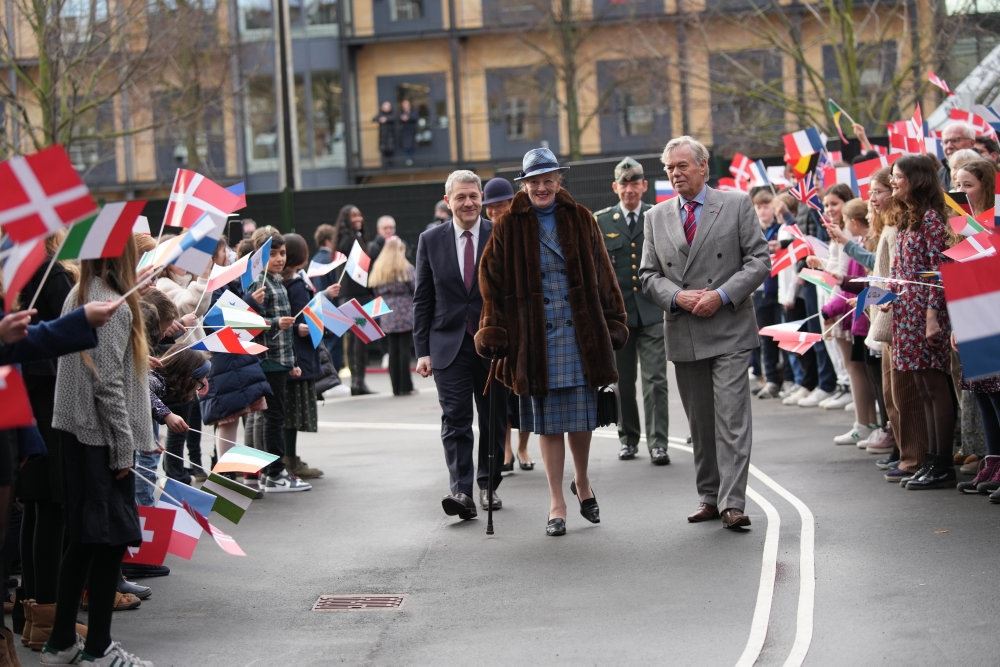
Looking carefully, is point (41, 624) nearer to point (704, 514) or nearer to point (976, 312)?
point (704, 514)

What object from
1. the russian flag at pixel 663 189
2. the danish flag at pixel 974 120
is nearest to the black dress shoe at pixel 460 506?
the danish flag at pixel 974 120

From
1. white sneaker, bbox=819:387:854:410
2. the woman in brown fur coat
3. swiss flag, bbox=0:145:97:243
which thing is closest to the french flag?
swiss flag, bbox=0:145:97:243

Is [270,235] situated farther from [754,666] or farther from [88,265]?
[754,666]

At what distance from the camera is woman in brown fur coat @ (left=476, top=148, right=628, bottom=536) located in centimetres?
895

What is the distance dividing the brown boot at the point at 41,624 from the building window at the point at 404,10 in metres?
38.9

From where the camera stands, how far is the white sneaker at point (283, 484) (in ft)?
37.6

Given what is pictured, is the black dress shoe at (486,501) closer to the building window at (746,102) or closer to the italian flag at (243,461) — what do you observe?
the italian flag at (243,461)

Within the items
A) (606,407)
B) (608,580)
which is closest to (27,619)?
(608,580)

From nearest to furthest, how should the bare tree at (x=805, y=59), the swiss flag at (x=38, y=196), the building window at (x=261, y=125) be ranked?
the swiss flag at (x=38, y=196) → the bare tree at (x=805, y=59) → the building window at (x=261, y=125)

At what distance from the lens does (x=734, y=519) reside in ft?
28.9

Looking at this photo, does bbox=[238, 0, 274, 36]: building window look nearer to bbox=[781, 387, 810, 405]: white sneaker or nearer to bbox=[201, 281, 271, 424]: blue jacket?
bbox=[781, 387, 810, 405]: white sneaker

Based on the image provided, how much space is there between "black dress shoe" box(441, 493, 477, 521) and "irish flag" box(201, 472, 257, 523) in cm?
202

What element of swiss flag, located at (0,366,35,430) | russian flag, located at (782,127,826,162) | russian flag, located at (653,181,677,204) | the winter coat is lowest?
the winter coat

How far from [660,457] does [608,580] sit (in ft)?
13.2
